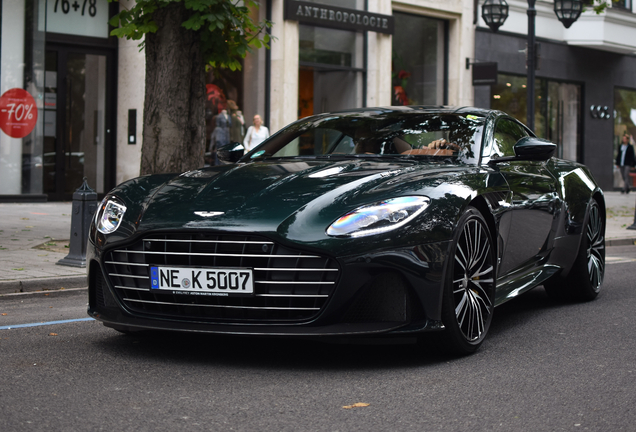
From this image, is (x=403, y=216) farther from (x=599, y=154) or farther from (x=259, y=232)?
(x=599, y=154)

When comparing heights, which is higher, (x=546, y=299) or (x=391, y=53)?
(x=391, y=53)

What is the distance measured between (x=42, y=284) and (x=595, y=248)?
14.5 ft

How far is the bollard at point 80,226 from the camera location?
8320 mm

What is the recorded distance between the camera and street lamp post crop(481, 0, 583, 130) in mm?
15477

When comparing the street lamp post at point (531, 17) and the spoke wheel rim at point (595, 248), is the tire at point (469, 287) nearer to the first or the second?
the spoke wheel rim at point (595, 248)

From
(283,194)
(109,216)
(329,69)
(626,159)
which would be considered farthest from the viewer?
(626,159)

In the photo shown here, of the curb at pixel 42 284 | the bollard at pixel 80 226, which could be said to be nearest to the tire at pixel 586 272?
the curb at pixel 42 284

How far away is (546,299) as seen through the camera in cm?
709

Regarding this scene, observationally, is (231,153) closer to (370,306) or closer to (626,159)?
(370,306)

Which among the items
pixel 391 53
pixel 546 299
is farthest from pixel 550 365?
pixel 391 53

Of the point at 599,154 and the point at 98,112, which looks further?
the point at 599,154

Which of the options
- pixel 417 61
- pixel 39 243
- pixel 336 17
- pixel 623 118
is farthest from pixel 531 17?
pixel 623 118

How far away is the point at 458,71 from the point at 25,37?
11310 mm

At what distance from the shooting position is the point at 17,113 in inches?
636
